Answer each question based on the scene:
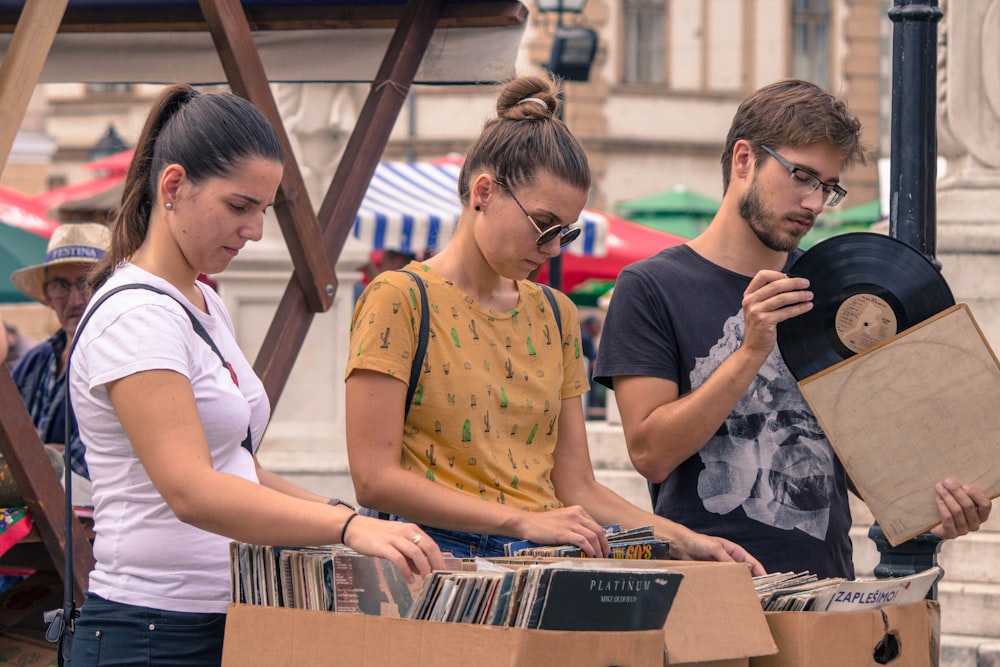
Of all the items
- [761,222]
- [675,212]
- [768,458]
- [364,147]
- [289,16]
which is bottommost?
[675,212]

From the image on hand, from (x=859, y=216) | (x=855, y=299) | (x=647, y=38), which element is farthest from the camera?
(x=647, y=38)

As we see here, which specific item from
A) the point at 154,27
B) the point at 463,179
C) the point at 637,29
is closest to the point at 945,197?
the point at 154,27

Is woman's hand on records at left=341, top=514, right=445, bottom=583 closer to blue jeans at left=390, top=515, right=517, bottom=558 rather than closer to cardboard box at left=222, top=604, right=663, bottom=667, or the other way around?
cardboard box at left=222, top=604, right=663, bottom=667

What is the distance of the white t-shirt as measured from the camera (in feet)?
7.67

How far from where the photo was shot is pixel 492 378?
2.86 metres

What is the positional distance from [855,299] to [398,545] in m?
1.27

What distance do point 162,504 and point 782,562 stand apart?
1327 mm

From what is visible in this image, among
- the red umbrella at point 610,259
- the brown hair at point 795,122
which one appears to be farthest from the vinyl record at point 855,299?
the red umbrella at point 610,259

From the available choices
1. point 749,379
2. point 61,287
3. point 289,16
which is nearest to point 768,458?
point 749,379

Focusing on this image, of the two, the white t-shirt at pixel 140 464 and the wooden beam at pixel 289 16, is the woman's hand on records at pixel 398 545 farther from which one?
the wooden beam at pixel 289 16

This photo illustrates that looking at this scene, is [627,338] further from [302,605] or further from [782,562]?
[302,605]

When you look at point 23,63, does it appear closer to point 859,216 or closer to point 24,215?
point 24,215

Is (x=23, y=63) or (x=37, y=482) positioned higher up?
(x=23, y=63)

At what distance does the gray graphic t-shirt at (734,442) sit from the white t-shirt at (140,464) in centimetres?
100
